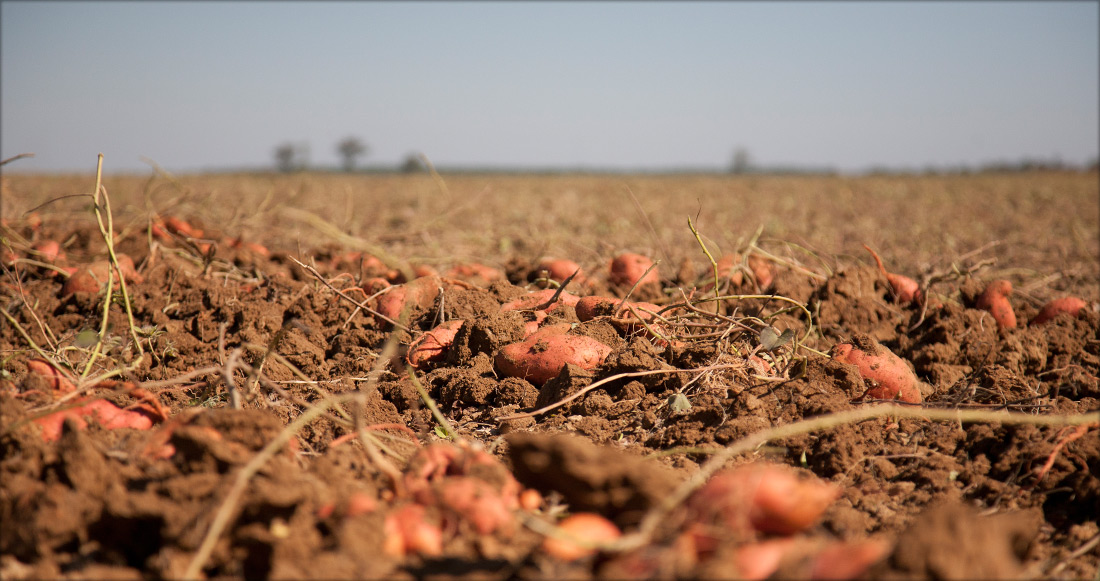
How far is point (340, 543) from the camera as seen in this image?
141cm

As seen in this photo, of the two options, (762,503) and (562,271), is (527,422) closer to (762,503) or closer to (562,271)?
(762,503)

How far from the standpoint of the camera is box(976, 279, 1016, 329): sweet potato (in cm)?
371

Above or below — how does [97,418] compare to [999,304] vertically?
below

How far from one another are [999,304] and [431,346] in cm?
336

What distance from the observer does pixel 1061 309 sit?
371 centimetres

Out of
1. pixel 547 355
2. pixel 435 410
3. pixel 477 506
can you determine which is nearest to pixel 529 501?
pixel 477 506

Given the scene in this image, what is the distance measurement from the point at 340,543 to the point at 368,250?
3.58m

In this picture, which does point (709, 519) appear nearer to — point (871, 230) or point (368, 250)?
point (368, 250)

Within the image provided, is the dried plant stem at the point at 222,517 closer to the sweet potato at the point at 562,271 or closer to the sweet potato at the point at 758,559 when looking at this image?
the sweet potato at the point at 758,559

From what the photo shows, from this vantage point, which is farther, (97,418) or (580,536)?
(97,418)

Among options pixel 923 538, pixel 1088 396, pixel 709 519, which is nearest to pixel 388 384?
pixel 709 519

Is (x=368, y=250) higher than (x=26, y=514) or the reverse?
higher

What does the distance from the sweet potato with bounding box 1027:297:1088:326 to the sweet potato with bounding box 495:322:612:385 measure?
2871 millimetres

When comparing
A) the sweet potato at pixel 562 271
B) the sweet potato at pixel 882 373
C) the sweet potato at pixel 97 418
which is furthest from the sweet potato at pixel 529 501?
the sweet potato at pixel 562 271
